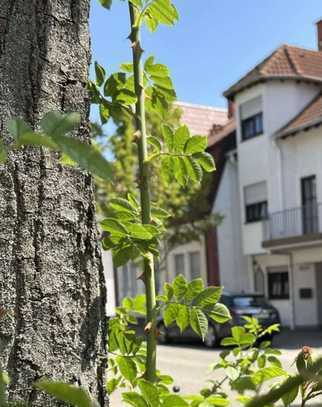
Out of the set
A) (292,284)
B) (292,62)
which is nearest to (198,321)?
(292,284)

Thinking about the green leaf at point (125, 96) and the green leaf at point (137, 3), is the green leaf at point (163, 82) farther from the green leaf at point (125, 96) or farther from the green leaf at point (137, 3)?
the green leaf at point (137, 3)

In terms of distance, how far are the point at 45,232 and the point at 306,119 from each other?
2507cm

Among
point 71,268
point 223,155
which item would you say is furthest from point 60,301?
point 223,155

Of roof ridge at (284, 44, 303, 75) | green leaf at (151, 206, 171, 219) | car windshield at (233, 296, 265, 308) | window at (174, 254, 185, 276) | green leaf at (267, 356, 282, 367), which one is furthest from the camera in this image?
window at (174, 254, 185, 276)

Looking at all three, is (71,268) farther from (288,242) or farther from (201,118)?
(201,118)

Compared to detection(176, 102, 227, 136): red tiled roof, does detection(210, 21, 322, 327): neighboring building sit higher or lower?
lower

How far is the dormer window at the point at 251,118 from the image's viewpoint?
2714 centimetres

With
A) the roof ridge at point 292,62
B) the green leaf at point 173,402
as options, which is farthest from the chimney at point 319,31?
the green leaf at point 173,402

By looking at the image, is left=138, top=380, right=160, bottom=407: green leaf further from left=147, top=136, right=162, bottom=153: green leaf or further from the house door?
the house door

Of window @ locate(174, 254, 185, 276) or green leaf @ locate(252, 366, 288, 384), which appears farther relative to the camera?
window @ locate(174, 254, 185, 276)

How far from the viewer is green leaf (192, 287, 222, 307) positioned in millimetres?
1465

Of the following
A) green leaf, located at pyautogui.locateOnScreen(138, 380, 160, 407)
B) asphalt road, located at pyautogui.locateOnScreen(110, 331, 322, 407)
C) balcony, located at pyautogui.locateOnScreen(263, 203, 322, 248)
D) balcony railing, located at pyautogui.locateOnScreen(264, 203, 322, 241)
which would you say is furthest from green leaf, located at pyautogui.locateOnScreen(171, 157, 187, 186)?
balcony railing, located at pyautogui.locateOnScreen(264, 203, 322, 241)

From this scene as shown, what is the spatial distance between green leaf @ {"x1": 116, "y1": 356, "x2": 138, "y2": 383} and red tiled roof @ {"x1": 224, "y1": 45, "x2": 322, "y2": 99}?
2549 cm

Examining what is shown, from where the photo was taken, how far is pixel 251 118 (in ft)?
91.1
